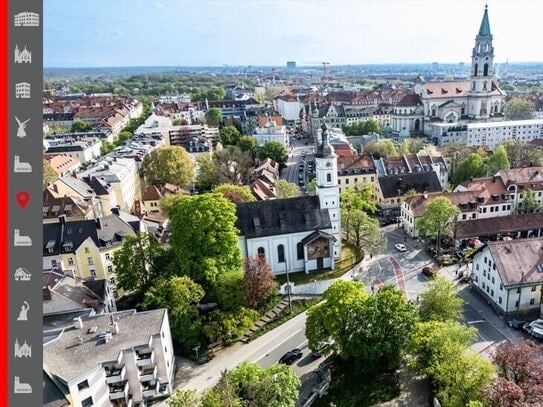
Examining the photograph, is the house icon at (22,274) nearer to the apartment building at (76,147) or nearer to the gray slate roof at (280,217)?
the gray slate roof at (280,217)

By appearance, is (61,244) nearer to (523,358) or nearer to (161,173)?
(161,173)

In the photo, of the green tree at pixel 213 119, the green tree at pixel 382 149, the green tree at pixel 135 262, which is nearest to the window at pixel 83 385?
the green tree at pixel 135 262

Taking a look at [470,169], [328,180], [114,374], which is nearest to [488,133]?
[470,169]

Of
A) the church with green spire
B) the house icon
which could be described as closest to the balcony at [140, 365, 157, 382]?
the house icon

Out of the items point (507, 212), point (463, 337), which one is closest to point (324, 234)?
point (463, 337)

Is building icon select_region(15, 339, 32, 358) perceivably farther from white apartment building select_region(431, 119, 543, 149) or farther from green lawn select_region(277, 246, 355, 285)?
white apartment building select_region(431, 119, 543, 149)

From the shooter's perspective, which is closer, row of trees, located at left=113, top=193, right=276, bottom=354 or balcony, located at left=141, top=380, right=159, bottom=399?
balcony, located at left=141, top=380, right=159, bottom=399
